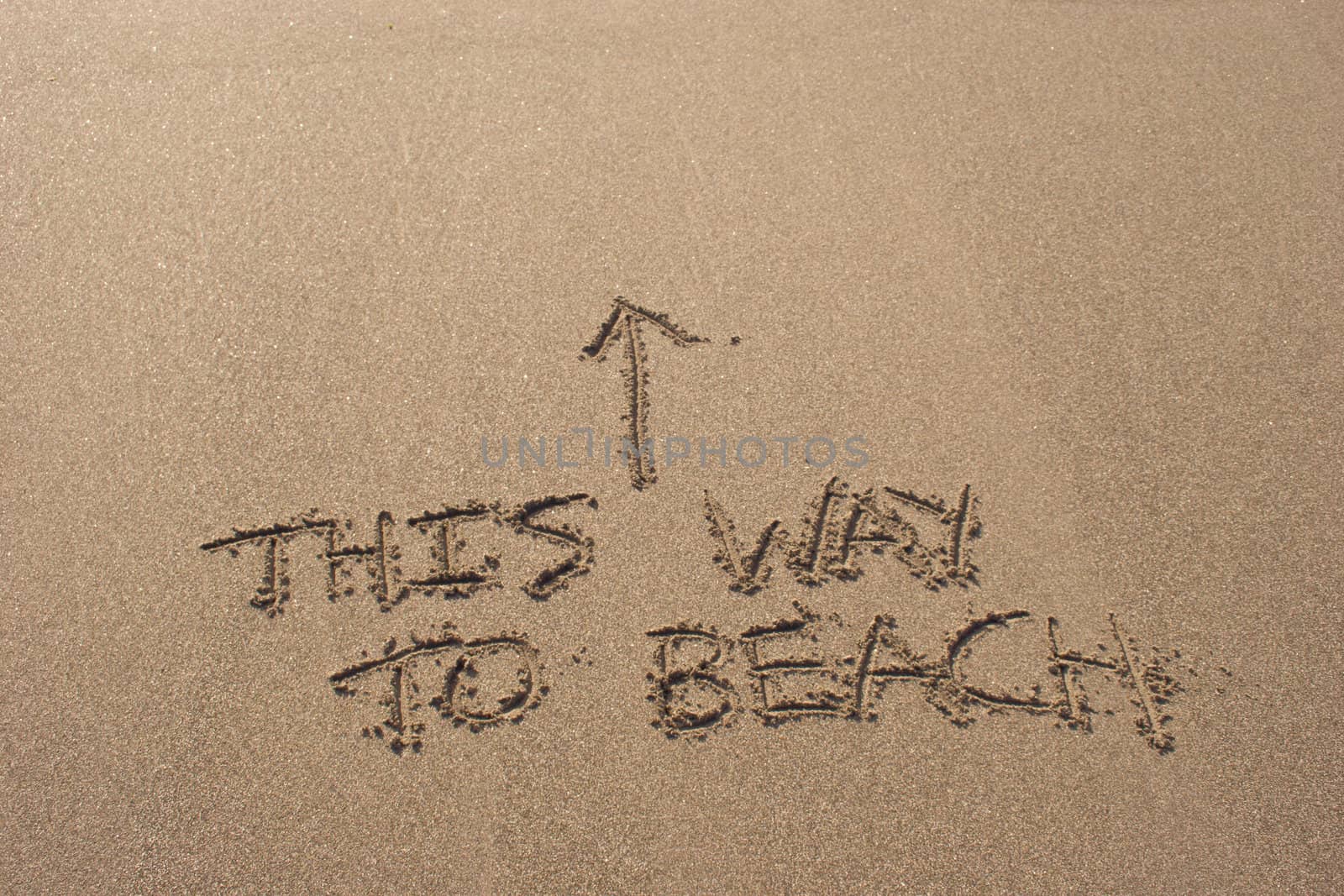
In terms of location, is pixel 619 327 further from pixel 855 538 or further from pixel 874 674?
pixel 874 674

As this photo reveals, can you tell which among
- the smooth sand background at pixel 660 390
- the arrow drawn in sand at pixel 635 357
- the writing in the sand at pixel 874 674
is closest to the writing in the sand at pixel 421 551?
the smooth sand background at pixel 660 390

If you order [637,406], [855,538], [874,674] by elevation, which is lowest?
[874,674]

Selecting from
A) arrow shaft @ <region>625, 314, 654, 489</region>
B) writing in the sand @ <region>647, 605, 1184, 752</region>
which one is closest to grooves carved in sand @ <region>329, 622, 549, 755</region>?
writing in the sand @ <region>647, 605, 1184, 752</region>

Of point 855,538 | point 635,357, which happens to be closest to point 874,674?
point 855,538

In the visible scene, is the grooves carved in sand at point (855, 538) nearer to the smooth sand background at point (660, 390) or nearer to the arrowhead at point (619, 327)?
the smooth sand background at point (660, 390)

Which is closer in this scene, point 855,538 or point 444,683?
point 444,683

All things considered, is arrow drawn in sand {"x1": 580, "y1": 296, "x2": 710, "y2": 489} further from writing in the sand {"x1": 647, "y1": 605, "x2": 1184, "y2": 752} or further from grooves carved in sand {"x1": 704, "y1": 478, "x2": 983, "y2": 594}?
writing in the sand {"x1": 647, "y1": 605, "x2": 1184, "y2": 752}

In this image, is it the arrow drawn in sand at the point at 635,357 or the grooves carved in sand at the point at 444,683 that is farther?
the arrow drawn in sand at the point at 635,357
